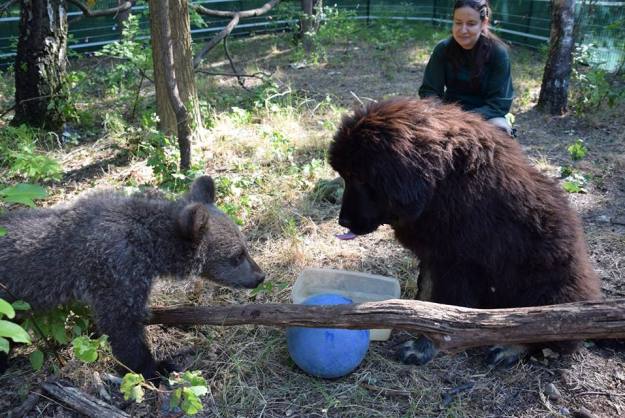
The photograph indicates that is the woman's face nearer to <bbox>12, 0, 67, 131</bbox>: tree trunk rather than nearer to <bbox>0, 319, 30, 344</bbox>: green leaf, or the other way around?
<bbox>0, 319, 30, 344</bbox>: green leaf

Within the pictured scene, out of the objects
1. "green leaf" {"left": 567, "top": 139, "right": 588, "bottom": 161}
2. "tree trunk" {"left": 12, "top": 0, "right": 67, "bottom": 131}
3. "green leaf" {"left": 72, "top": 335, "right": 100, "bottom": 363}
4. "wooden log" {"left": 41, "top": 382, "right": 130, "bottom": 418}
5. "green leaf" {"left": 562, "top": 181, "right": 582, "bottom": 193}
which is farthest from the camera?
"tree trunk" {"left": 12, "top": 0, "right": 67, "bottom": 131}

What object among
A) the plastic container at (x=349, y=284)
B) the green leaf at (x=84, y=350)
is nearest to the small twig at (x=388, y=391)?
the plastic container at (x=349, y=284)

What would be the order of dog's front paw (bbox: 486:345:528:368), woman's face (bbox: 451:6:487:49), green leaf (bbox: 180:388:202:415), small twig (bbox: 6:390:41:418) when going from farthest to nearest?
woman's face (bbox: 451:6:487:49)
dog's front paw (bbox: 486:345:528:368)
small twig (bbox: 6:390:41:418)
green leaf (bbox: 180:388:202:415)

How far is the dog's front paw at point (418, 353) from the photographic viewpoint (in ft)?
12.1

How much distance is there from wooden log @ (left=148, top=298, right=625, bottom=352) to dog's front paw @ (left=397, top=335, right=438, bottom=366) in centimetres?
83

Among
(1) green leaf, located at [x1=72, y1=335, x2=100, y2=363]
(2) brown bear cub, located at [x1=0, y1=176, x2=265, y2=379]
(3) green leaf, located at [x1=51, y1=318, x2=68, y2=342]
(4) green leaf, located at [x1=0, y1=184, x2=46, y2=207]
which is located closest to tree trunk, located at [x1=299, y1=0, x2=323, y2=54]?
(2) brown bear cub, located at [x1=0, y1=176, x2=265, y2=379]

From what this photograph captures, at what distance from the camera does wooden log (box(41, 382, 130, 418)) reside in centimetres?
301

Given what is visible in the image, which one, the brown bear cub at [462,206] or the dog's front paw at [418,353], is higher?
the brown bear cub at [462,206]

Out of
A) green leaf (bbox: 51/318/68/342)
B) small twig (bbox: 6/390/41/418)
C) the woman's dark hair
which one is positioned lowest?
small twig (bbox: 6/390/41/418)

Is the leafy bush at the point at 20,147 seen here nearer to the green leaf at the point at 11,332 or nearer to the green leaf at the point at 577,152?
the green leaf at the point at 11,332

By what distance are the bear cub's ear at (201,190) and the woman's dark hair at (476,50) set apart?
8.54 feet

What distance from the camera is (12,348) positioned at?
3.71 metres

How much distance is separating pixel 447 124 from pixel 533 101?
7.12 meters

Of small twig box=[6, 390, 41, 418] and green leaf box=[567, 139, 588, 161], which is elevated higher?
green leaf box=[567, 139, 588, 161]
